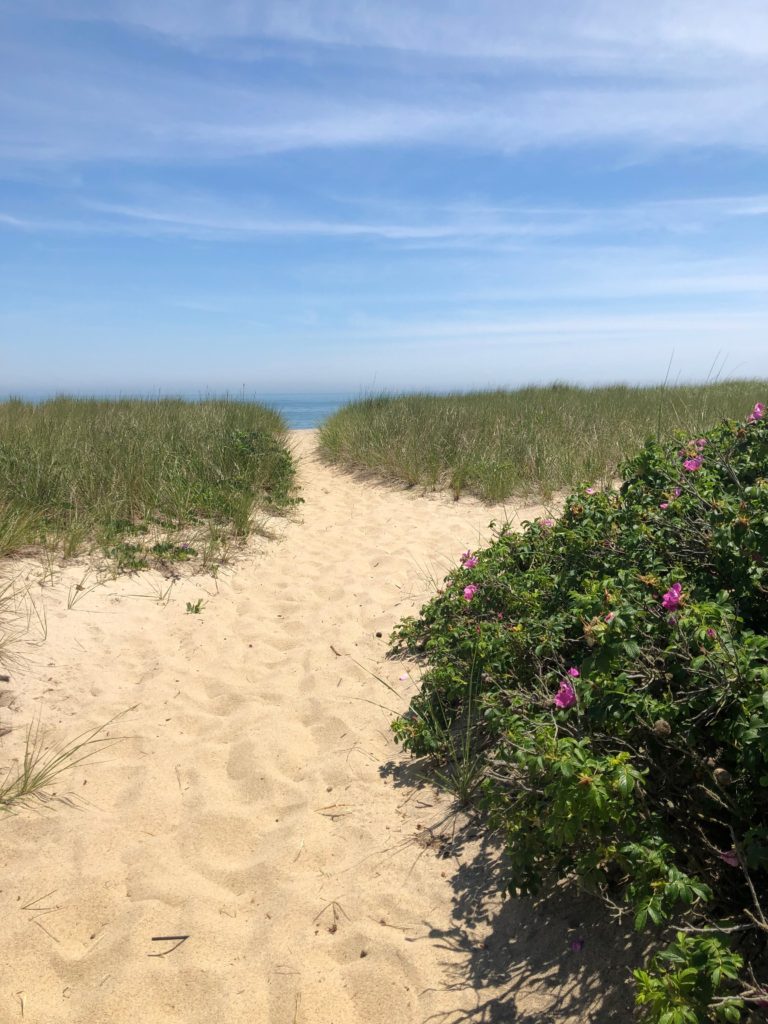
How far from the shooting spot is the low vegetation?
1458 mm

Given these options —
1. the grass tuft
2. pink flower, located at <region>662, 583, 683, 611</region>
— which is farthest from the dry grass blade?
pink flower, located at <region>662, 583, 683, 611</region>

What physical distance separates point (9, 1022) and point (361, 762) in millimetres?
1528

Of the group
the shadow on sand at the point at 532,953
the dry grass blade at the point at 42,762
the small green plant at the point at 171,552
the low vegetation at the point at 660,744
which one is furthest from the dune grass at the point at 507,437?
the dry grass blade at the point at 42,762

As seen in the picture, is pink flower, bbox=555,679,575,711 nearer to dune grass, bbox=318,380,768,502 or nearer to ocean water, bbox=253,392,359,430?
dune grass, bbox=318,380,768,502

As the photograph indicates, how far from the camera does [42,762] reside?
9.44 feet

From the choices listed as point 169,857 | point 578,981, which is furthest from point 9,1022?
point 578,981

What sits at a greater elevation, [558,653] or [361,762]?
[558,653]

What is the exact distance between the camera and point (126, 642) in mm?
3967

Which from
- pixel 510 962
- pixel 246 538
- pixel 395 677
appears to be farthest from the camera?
pixel 246 538

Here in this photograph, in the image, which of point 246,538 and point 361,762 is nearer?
point 361,762

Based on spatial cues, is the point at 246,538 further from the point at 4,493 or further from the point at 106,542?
the point at 4,493

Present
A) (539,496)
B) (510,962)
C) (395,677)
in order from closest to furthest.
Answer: (510,962) → (395,677) → (539,496)

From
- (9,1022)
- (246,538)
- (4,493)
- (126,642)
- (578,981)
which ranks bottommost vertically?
(9,1022)

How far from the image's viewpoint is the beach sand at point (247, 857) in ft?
6.19
